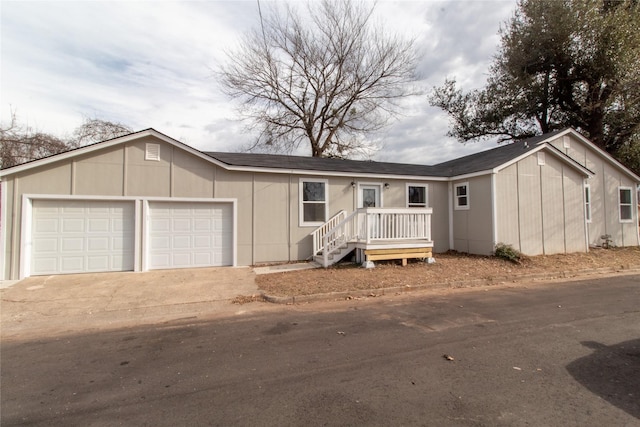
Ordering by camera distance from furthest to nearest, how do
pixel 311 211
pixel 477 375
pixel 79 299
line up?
pixel 311 211
pixel 79 299
pixel 477 375

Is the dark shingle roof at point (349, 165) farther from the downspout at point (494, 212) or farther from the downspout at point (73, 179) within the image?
the downspout at point (73, 179)

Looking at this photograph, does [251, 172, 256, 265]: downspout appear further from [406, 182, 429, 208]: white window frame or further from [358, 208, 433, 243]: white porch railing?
[406, 182, 429, 208]: white window frame

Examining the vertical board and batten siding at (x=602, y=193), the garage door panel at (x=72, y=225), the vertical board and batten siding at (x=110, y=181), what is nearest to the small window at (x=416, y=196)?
the vertical board and batten siding at (x=110, y=181)

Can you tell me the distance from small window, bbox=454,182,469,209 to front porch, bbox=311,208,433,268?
3373mm

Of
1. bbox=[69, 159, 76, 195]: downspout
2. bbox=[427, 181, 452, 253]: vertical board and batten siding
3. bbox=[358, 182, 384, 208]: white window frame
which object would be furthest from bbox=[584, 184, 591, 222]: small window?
bbox=[69, 159, 76, 195]: downspout

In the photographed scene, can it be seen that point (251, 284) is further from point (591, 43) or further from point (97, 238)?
point (591, 43)

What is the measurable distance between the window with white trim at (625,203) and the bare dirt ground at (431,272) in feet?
14.4

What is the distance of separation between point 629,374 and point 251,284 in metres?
6.90

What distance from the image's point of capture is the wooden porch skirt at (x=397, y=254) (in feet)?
31.5

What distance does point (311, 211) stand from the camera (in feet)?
38.1

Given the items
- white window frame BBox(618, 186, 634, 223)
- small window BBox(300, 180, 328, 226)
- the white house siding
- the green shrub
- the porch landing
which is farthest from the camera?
white window frame BBox(618, 186, 634, 223)

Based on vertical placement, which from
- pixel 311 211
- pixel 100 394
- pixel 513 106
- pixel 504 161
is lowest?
pixel 100 394

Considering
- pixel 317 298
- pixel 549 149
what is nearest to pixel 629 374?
pixel 317 298

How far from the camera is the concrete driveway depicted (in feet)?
18.5
